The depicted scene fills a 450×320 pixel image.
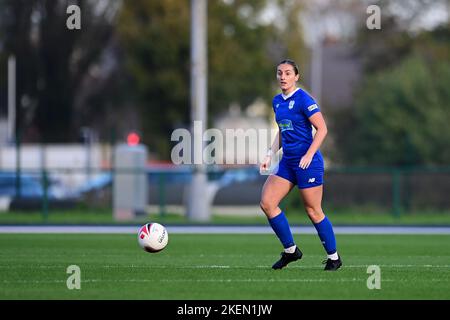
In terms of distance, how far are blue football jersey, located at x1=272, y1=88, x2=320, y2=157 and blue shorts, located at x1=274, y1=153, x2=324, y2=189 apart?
0.33 ft

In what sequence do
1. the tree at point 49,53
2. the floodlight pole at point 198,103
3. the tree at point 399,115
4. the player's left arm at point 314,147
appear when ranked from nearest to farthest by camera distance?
the player's left arm at point 314,147 → the floodlight pole at point 198,103 → the tree at point 399,115 → the tree at point 49,53

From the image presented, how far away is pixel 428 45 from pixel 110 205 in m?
23.3

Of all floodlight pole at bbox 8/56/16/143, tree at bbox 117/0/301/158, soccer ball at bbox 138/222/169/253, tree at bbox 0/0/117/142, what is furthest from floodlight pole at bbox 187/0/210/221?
floodlight pole at bbox 8/56/16/143

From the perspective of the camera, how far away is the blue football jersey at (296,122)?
1159 centimetres

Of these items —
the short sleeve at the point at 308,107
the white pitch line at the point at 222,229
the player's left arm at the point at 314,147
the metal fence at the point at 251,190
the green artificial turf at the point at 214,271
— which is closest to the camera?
the green artificial turf at the point at 214,271

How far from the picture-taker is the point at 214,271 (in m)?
11.9

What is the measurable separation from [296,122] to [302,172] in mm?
551

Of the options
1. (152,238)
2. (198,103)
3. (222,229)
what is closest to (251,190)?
(198,103)

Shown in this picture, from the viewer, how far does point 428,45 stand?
158 ft

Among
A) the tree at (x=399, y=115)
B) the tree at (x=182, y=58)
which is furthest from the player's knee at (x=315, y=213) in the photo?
the tree at (x=182, y=58)

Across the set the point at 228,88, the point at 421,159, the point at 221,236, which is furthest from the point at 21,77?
the point at 221,236

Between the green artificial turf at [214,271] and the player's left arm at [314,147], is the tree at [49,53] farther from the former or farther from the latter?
the player's left arm at [314,147]

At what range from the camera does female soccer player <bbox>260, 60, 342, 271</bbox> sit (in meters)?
11.6
